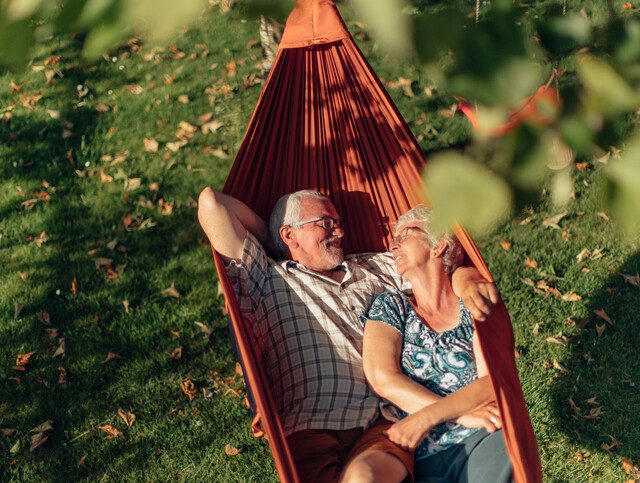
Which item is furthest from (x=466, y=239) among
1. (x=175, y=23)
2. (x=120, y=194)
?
(x=120, y=194)

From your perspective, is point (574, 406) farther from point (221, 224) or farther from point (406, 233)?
point (221, 224)

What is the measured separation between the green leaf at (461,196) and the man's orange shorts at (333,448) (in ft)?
5.66

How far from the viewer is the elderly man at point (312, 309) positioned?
8.03 ft

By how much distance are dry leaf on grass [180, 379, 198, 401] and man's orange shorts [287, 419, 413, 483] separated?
0.98 metres

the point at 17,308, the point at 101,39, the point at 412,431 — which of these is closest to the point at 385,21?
the point at 101,39

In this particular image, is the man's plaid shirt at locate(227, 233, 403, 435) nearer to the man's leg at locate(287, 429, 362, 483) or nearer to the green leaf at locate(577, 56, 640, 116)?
the man's leg at locate(287, 429, 362, 483)

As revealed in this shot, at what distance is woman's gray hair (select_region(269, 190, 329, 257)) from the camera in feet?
9.59

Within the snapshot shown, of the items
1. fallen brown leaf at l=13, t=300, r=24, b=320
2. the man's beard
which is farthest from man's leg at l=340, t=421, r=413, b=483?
fallen brown leaf at l=13, t=300, r=24, b=320

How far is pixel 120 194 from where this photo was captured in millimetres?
4461

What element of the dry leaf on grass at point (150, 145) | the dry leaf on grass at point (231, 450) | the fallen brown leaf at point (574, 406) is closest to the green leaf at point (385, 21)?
the dry leaf on grass at point (231, 450)

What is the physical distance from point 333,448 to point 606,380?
147 cm

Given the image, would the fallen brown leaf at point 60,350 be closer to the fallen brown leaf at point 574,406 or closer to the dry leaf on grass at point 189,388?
the dry leaf on grass at point 189,388

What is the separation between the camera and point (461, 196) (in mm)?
670

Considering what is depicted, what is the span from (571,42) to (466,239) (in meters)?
1.66
